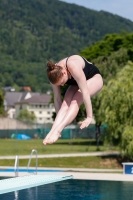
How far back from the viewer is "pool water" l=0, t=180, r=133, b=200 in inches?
679

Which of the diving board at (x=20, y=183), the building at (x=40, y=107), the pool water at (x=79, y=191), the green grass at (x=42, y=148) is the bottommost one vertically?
the pool water at (x=79, y=191)

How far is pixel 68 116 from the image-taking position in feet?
24.7

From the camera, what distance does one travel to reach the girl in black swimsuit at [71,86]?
286 inches

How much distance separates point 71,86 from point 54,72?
0.67 meters

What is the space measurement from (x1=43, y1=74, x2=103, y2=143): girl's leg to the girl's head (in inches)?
19.8

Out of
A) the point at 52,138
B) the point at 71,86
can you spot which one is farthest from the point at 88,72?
the point at 52,138

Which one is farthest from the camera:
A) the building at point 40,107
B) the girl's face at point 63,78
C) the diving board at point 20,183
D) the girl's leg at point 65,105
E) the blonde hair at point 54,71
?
the building at point 40,107

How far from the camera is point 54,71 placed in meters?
7.21

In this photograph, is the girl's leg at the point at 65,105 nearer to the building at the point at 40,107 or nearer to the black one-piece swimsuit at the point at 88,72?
the black one-piece swimsuit at the point at 88,72

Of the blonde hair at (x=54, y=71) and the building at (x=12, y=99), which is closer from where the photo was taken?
the blonde hair at (x=54, y=71)

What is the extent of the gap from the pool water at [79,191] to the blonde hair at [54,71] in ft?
34.0

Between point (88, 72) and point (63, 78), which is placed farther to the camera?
point (88, 72)

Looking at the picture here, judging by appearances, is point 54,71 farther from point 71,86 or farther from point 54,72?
point 71,86

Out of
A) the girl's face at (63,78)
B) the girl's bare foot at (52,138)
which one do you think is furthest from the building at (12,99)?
the girl's face at (63,78)
